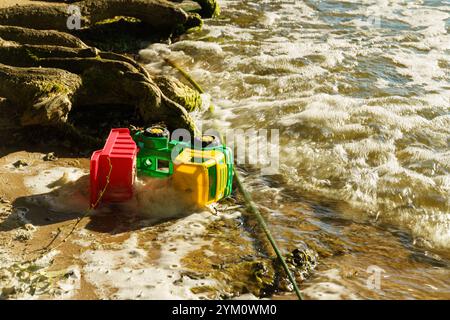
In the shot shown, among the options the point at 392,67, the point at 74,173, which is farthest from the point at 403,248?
the point at 392,67

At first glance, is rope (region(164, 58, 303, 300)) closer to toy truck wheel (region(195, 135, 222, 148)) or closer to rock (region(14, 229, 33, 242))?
toy truck wheel (region(195, 135, 222, 148))

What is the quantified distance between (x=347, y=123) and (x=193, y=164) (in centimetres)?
370

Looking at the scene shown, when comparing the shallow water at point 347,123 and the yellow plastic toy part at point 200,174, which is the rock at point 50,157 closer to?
the yellow plastic toy part at point 200,174

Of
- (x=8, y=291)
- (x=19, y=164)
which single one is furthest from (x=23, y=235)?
(x=19, y=164)

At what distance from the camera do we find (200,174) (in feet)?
18.0

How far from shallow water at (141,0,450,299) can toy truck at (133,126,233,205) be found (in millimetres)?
690

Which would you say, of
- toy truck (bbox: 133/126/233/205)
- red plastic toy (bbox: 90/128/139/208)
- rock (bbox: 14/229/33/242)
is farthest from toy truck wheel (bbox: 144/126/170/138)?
rock (bbox: 14/229/33/242)

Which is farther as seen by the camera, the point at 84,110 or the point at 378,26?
the point at 378,26

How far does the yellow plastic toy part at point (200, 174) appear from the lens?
549cm

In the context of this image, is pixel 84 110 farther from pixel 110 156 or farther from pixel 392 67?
pixel 392 67

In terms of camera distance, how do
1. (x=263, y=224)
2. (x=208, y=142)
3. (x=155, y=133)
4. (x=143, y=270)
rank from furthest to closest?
(x=155, y=133) → (x=208, y=142) → (x=263, y=224) → (x=143, y=270)

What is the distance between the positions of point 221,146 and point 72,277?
7.45 feet

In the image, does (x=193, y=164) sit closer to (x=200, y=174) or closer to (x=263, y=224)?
(x=200, y=174)

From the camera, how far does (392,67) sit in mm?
11172
